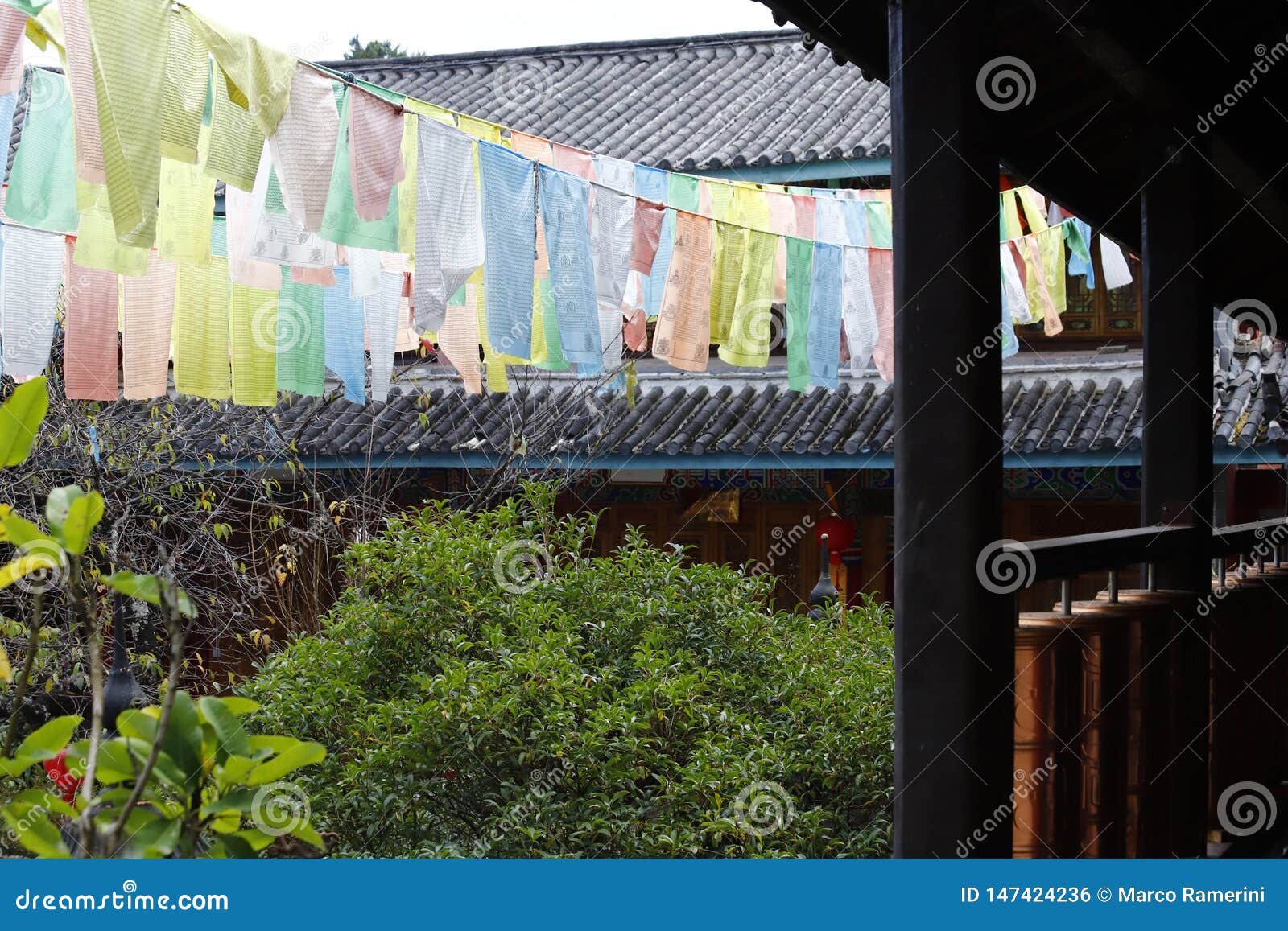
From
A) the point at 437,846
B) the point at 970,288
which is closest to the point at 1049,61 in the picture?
the point at 970,288

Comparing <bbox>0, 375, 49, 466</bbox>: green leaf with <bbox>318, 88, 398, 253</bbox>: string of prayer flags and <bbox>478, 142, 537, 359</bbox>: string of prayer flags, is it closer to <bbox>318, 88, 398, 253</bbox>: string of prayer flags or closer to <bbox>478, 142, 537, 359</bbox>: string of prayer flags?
<bbox>318, 88, 398, 253</bbox>: string of prayer flags

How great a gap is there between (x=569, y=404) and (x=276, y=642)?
2.59 meters

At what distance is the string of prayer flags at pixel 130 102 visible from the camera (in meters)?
2.97

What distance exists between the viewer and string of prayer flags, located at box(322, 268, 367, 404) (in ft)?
15.8

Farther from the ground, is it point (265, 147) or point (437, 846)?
point (265, 147)

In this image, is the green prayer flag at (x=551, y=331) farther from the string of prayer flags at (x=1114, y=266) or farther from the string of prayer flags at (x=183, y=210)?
the string of prayer flags at (x=1114, y=266)

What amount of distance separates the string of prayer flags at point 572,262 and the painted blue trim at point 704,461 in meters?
2.99

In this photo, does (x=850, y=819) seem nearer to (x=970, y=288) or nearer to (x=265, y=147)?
(x=970, y=288)

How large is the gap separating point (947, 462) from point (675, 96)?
33.8ft

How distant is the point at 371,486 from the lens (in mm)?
8438

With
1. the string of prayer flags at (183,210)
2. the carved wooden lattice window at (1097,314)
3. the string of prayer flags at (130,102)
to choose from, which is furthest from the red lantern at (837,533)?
the string of prayer flags at (130,102)

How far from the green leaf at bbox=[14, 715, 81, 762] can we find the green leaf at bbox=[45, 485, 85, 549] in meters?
0.21

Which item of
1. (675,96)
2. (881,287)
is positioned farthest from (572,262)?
(675,96)

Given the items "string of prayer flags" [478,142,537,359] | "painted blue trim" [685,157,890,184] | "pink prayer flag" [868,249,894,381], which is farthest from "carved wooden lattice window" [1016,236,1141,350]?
"string of prayer flags" [478,142,537,359]
